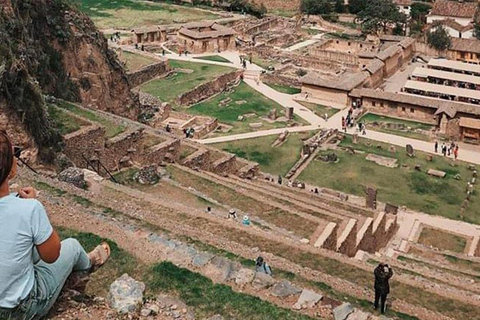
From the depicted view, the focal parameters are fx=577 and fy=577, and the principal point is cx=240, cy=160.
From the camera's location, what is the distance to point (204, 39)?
197ft

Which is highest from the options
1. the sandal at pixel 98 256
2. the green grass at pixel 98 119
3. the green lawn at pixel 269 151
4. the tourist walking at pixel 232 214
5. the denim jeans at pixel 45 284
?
the denim jeans at pixel 45 284

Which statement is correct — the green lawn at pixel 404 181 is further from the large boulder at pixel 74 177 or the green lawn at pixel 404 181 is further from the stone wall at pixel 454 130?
the large boulder at pixel 74 177

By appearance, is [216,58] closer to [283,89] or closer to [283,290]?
[283,89]

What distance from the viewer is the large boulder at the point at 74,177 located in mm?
18516

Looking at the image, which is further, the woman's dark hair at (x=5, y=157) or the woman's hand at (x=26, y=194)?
the woman's hand at (x=26, y=194)

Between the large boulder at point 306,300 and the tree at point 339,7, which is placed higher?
the large boulder at point 306,300

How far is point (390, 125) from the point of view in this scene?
41.6 metres

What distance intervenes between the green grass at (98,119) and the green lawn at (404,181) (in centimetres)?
1135

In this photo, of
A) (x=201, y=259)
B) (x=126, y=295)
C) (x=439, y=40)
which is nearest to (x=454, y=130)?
(x=439, y=40)

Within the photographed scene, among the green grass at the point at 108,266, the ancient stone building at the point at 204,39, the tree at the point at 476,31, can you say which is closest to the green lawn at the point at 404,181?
the green grass at the point at 108,266

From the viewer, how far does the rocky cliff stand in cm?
1969

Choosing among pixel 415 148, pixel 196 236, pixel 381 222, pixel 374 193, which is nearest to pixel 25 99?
pixel 196 236

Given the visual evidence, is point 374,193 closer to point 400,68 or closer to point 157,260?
point 157,260

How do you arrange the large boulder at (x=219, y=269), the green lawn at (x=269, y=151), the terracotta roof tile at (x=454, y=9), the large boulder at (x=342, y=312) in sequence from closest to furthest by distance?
the large boulder at (x=342, y=312)
the large boulder at (x=219, y=269)
the green lawn at (x=269, y=151)
the terracotta roof tile at (x=454, y=9)
